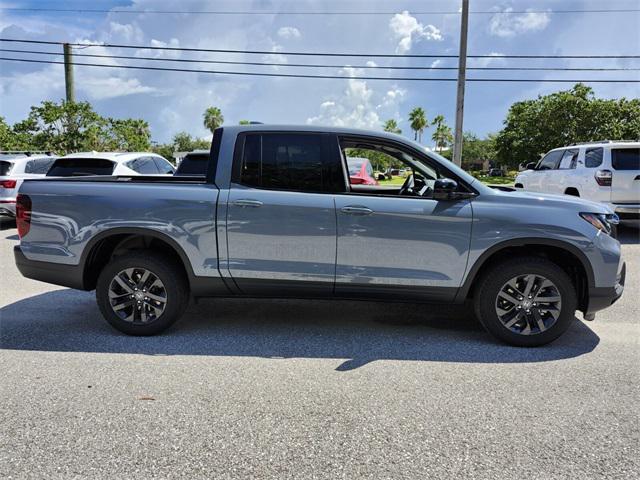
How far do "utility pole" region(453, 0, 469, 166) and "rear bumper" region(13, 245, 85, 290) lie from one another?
46.9 feet

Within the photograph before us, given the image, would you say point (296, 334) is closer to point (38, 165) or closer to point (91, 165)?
point (91, 165)

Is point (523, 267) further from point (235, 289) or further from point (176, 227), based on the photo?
point (176, 227)

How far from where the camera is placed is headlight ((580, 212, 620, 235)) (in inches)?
162

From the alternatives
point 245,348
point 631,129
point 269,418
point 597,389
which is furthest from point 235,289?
point 631,129

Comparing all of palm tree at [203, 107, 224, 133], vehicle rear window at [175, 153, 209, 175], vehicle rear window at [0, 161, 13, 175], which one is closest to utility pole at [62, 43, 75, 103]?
vehicle rear window at [0, 161, 13, 175]

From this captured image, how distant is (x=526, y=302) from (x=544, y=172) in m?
8.66

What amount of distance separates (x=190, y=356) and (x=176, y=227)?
1092 mm

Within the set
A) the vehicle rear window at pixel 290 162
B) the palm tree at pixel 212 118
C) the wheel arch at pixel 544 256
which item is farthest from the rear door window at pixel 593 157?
the palm tree at pixel 212 118

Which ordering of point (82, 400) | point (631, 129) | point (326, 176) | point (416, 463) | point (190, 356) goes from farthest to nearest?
point (631, 129), point (326, 176), point (190, 356), point (82, 400), point (416, 463)

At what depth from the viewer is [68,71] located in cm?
2375

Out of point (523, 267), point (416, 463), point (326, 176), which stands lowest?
point (416, 463)

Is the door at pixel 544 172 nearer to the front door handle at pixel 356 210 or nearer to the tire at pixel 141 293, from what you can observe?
the front door handle at pixel 356 210

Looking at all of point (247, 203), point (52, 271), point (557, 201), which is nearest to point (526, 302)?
point (557, 201)

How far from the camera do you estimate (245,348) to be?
4.17 m
